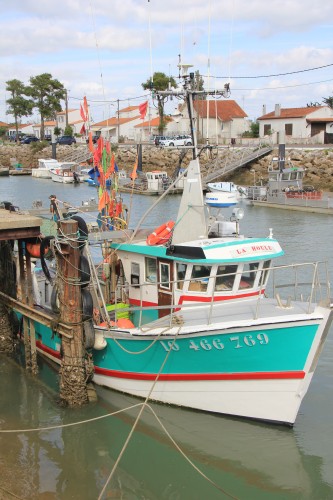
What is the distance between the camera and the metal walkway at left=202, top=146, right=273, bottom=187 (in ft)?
196

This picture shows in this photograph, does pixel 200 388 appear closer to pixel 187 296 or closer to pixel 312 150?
pixel 187 296

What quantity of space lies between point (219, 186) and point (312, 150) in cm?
1290

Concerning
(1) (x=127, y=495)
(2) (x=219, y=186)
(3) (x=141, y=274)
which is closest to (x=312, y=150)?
(2) (x=219, y=186)

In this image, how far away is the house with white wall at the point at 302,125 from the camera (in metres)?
66.8

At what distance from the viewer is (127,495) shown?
999 cm

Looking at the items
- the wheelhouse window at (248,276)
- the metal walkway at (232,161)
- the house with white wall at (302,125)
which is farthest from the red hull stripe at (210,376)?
the house with white wall at (302,125)

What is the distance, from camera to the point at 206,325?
36.7 ft

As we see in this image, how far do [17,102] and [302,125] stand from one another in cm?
6034

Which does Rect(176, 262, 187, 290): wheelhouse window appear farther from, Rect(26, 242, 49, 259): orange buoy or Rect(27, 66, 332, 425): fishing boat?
Rect(26, 242, 49, 259): orange buoy

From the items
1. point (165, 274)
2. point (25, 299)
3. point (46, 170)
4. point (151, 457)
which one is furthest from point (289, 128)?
point (151, 457)

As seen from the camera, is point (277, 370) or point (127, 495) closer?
point (127, 495)

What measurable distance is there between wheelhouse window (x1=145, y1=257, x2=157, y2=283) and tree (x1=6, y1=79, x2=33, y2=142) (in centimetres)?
10046

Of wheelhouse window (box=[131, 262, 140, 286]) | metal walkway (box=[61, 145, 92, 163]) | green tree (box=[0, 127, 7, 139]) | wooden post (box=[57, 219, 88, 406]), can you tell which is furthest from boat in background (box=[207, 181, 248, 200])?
green tree (box=[0, 127, 7, 139])

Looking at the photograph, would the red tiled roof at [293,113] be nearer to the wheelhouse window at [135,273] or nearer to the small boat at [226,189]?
the small boat at [226,189]
